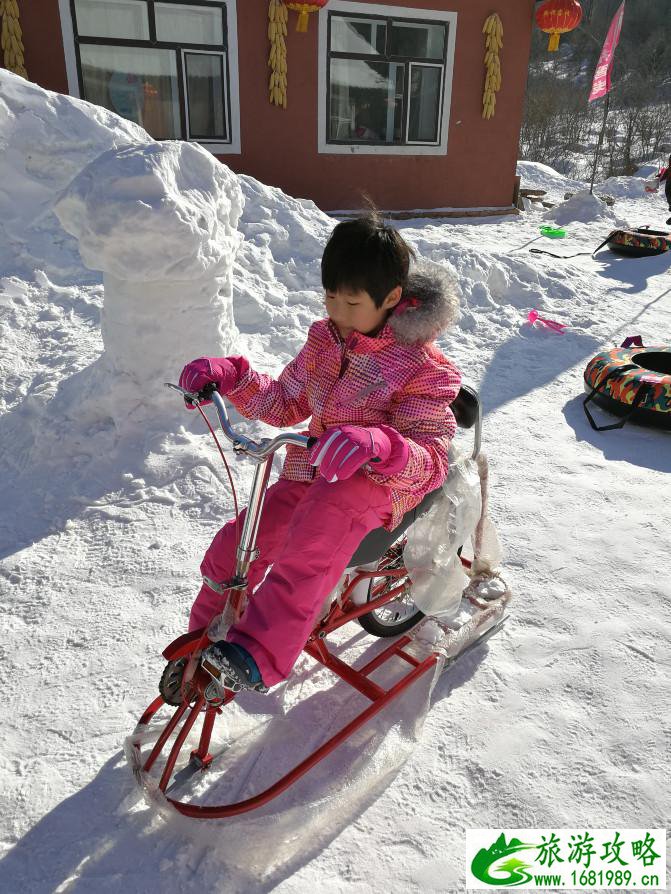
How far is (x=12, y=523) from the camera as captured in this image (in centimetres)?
301

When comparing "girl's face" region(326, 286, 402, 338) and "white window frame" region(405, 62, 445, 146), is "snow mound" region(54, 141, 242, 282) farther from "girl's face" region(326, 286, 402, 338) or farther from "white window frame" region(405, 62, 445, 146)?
"white window frame" region(405, 62, 445, 146)

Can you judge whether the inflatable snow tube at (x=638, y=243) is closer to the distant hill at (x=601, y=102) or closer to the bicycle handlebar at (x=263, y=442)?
the bicycle handlebar at (x=263, y=442)

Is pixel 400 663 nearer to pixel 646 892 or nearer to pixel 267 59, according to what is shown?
pixel 646 892

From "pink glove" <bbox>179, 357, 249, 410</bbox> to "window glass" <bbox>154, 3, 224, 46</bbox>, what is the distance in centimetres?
767

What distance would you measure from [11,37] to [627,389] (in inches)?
281

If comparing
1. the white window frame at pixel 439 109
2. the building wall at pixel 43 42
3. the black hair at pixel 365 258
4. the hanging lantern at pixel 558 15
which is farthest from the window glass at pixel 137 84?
the black hair at pixel 365 258

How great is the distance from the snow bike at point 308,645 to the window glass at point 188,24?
7.83 meters

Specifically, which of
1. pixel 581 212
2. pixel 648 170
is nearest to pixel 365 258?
pixel 581 212

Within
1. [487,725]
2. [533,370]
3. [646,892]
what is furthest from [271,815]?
[533,370]

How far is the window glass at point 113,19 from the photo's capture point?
7.64 m

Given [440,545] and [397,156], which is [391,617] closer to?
[440,545]

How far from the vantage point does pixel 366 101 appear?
957 cm

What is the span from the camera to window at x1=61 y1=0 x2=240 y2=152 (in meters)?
7.81

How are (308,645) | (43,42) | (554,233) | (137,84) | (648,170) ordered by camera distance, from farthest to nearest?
(648,170) < (554,233) < (137,84) < (43,42) < (308,645)
